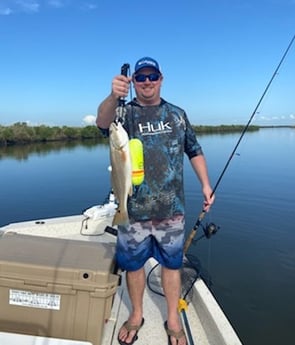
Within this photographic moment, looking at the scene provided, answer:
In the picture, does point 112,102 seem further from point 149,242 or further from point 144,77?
point 149,242

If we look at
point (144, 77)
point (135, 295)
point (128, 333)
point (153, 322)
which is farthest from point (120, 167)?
point (153, 322)

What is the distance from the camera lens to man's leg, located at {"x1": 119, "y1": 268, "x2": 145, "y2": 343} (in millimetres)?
A: 2625

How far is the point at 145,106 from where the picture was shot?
248 centimetres

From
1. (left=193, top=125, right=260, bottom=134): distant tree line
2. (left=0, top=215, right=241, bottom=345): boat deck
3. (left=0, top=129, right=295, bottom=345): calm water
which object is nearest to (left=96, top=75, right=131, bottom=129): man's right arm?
(left=0, top=215, right=241, bottom=345): boat deck

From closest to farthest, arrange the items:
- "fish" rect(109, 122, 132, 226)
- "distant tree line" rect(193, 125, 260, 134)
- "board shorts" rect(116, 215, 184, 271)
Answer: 1. "fish" rect(109, 122, 132, 226)
2. "board shorts" rect(116, 215, 184, 271)
3. "distant tree line" rect(193, 125, 260, 134)

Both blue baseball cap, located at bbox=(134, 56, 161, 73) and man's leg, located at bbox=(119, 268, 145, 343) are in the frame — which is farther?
man's leg, located at bbox=(119, 268, 145, 343)

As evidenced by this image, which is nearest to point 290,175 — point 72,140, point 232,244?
point 232,244

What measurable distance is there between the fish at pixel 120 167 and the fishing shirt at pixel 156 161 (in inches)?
7.7

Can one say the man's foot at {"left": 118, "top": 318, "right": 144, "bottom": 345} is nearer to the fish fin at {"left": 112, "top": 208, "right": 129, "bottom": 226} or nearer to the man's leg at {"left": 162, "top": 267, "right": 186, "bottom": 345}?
the man's leg at {"left": 162, "top": 267, "right": 186, "bottom": 345}

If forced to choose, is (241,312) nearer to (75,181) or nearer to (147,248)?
(147,248)

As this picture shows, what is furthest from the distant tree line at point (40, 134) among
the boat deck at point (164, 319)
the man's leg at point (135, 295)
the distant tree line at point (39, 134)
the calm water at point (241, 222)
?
the man's leg at point (135, 295)

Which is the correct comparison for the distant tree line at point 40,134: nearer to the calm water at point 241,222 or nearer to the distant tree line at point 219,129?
the calm water at point 241,222

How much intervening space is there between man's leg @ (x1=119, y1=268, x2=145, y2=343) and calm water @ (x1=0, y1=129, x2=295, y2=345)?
6.16 feet

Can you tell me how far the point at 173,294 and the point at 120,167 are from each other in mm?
1137
